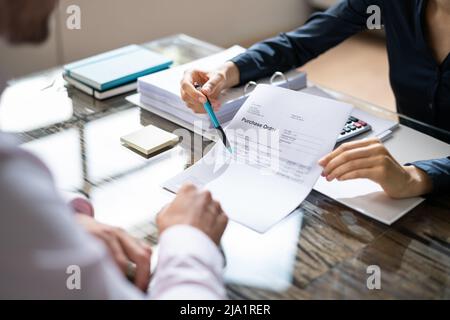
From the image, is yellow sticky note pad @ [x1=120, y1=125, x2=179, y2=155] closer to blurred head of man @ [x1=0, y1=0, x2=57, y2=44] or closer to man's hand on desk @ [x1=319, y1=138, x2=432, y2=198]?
man's hand on desk @ [x1=319, y1=138, x2=432, y2=198]

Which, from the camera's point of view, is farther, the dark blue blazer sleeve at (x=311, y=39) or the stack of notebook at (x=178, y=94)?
the dark blue blazer sleeve at (x=311, y=39)

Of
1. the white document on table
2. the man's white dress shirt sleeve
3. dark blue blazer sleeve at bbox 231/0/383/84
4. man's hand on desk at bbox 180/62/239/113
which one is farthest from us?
dark blue blazer sleeve at bbox 231/0/383/84

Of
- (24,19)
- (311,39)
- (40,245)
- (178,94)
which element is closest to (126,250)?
(40,245)

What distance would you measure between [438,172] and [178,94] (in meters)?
0.63

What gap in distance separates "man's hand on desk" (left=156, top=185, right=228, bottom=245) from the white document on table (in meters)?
0.09

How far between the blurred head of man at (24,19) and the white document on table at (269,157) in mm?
463

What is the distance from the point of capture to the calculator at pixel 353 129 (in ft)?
4.47

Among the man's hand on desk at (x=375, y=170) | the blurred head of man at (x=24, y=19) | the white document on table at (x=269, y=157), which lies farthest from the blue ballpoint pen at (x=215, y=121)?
the blurred head of man at (x=24, y=19)

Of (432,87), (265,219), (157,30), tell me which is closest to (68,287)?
(265,219)

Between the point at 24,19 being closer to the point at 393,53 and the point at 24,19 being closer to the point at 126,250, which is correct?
the point at 126,250

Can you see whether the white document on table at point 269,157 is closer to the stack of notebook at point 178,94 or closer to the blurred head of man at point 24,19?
the stack of notebook at point 178,94

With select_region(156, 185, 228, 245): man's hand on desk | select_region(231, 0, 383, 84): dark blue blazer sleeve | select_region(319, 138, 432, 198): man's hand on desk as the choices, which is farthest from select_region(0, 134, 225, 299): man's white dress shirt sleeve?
select_region(231, 0, 383, 84): dark blue blazer sleeve

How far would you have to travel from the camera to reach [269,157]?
1.25 meters

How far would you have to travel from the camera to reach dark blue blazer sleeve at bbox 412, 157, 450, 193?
119 cm
